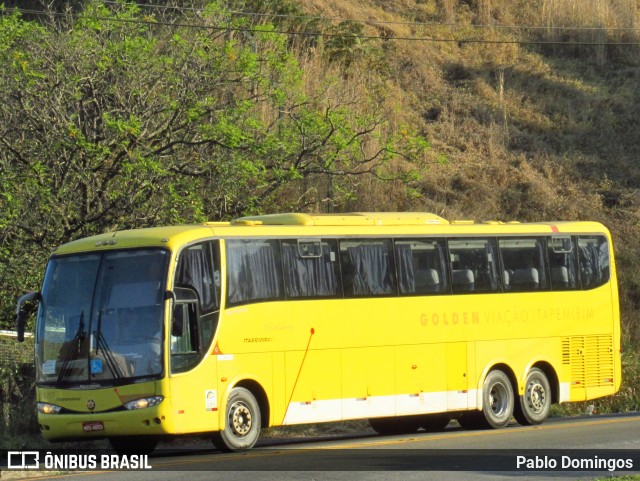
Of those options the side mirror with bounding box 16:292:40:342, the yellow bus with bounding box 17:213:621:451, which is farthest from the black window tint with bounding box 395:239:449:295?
the side mirror with bounding box 16:292:40:342

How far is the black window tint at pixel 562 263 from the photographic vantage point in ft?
66.0

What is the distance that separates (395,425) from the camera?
64.9ft

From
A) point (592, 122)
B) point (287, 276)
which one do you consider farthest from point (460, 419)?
point (592, 122)

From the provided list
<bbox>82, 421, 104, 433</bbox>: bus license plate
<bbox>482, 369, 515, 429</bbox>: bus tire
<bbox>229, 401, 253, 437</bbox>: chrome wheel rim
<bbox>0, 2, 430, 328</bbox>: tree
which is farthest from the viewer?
<bbox>0, 2, 430, 328</bbox>: tree

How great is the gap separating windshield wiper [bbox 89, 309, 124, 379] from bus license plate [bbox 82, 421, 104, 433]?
630 mm

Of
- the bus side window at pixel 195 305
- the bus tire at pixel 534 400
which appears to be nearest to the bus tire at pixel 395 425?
the bus tire at pixel 534 400

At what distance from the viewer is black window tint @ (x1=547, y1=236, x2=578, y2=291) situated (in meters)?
20.1

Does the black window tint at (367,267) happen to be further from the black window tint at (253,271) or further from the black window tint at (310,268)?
the black window tint at (253,271)

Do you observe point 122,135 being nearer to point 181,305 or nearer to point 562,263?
point 181,305

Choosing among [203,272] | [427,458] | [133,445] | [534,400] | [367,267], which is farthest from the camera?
[534,400]

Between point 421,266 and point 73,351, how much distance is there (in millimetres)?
6109

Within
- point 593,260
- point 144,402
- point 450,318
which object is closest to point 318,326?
point 450,318

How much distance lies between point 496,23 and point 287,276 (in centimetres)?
3594

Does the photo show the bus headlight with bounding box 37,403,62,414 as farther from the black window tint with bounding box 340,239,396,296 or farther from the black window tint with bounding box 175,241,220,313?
the black window tint with bounding box 340,239,396,296
